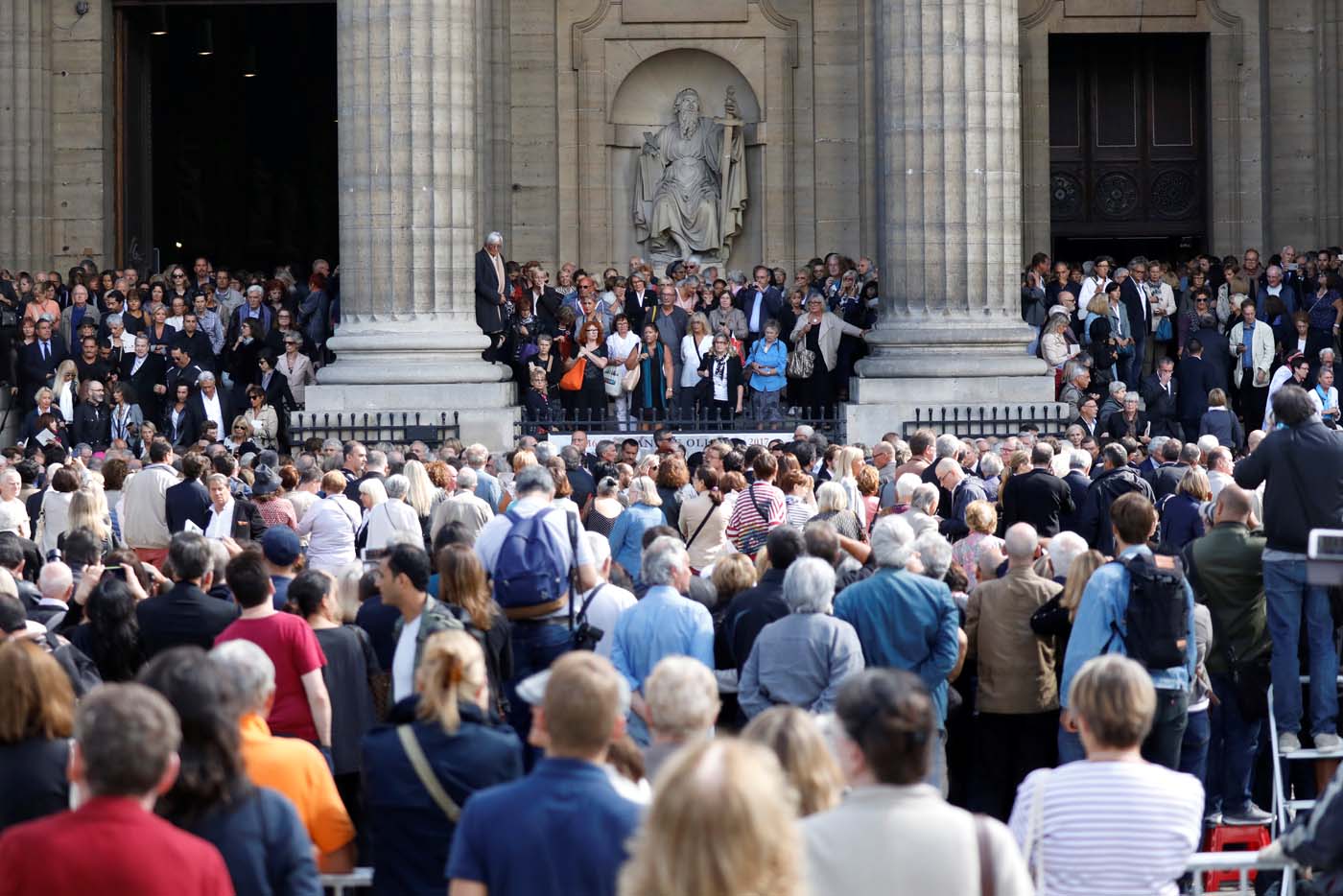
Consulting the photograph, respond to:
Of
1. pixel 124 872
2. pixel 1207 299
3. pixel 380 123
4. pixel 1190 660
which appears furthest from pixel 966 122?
pixel 124 872

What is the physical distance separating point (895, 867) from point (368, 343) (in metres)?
16.7

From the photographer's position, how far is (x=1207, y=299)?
23.3 metres

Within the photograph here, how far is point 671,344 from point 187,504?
9.17m

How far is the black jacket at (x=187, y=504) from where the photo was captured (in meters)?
14.6

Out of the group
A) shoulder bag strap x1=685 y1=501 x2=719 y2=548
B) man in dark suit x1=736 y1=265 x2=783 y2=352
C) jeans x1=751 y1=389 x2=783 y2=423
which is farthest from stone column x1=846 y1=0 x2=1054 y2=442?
shoulder bag strap x1=685 y1=501 x2=719 y2=548

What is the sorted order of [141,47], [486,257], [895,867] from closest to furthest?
1. [895,867]
2. [486,257]
3. [141,47]

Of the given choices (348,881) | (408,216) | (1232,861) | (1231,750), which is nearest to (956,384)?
(408,216)

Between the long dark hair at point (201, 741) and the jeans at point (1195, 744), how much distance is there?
5.37 metres

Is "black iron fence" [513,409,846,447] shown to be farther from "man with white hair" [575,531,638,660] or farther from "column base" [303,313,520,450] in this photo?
"man with white hair" [575,531,638,660]

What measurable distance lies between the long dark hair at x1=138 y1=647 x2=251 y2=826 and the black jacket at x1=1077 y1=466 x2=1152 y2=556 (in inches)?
372

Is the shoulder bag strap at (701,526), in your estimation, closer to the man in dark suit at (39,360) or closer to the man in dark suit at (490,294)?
the man in dark suit at (490,294)

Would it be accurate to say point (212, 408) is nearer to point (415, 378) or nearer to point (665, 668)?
point (415, 378)

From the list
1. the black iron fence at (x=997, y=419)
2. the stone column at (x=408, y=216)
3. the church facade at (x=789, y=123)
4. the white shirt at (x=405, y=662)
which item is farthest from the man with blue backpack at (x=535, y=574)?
the church facade at (x=789, y=123)

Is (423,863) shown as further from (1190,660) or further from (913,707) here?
(1190,660)
